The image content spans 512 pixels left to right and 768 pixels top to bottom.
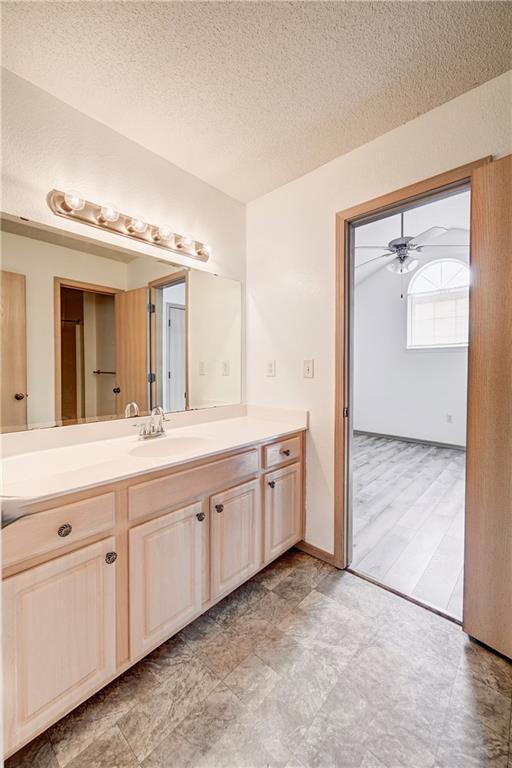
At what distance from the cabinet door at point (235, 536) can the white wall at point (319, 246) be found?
1.63ft

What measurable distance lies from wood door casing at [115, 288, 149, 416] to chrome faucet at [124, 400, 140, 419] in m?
0.02

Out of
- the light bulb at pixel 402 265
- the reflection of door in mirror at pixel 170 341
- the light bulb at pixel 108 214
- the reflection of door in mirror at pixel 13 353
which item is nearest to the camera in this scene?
the reflection of door in mirror at pixel 13 353

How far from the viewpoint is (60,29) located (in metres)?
1.15

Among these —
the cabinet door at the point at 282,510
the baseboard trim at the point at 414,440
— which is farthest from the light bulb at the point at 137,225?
the baseboard trim at the point at 414,440

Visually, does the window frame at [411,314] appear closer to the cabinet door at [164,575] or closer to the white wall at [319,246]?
the white wall at [319,246]

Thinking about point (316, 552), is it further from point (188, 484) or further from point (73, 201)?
point (73, 201)

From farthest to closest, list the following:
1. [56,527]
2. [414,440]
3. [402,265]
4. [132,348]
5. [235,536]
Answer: [414,440] → [402,265] → [132,348] → [235,536] → [56,527]

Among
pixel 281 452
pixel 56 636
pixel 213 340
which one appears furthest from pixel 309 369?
pixel 56 636

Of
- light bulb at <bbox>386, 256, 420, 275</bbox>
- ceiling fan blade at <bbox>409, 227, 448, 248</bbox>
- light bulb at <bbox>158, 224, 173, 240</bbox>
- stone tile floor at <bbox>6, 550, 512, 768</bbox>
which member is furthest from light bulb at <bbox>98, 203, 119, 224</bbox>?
light bulb at <bbox>386, 256, 420, 275</bbox>

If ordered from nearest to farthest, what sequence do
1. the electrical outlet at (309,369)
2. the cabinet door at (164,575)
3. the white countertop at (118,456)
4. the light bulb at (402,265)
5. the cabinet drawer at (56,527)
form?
the cabinet drawer at (56,527)
the white countertop at (118,456)
the cabinet door at (164,575)
the electrical outlet at (309,369)
the light bulb at (402,265)

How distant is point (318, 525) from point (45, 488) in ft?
5.03

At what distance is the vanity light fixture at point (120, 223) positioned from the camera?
146 cm

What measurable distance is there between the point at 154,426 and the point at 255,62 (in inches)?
64.2

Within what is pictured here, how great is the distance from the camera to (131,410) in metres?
1.77
